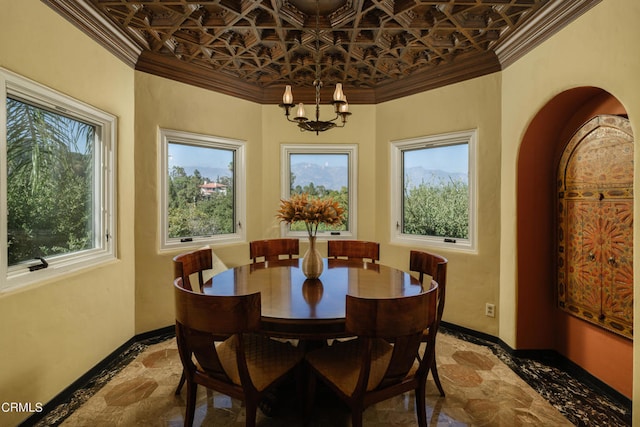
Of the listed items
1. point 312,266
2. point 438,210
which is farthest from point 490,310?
point 312,266

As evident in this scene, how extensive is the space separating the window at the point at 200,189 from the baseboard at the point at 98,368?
2.87 ft

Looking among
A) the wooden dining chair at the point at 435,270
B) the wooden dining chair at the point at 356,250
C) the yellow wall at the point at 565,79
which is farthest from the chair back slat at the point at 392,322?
the wooden dining chair at the point at 356,250

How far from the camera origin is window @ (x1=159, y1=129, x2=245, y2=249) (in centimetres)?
309

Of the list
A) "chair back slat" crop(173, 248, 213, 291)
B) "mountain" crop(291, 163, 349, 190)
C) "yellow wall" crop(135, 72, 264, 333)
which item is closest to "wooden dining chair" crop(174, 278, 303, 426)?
"chair back slat" crop(173, 248, 213, 291)

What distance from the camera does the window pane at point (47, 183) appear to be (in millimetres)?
1797

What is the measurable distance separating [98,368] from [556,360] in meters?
3.76

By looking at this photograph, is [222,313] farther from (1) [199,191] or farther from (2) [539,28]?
(2) [539,28]

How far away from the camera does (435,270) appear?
213 centimetres

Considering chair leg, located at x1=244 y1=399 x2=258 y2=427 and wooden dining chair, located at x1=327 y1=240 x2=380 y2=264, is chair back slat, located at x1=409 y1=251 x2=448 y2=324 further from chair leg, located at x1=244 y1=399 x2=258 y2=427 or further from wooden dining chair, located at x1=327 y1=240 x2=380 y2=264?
chair leg, located at x1=244 y1=399 x2=258 y2=427

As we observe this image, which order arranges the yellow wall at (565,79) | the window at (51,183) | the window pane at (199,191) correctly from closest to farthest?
the yellow wall at (565,79) → the window at (51,183) → the window pane at (199,191)

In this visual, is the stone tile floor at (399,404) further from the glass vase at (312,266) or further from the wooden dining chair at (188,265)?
the glass vase at (312,266)

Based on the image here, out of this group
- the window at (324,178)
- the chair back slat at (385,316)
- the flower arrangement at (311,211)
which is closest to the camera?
the chair back slat at (385,316)

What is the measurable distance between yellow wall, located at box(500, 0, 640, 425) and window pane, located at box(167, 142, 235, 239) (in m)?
2.94

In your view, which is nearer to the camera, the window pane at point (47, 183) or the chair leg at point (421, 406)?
the chair leg at point (421, 406)
